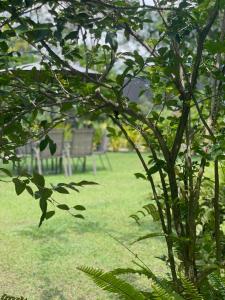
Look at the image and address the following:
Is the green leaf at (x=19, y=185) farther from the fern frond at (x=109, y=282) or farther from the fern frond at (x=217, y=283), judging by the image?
the fern frond at (x=217, y=283)

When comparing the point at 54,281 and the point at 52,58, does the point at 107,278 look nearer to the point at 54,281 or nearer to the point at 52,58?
the point at 52,58

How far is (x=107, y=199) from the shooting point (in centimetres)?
686

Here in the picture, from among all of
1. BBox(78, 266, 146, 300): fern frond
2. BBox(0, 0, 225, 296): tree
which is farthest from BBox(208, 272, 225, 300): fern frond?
BBox(78, 266, 146, 300): fern frond

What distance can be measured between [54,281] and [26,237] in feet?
4.30

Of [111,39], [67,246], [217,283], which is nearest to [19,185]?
[111,39]

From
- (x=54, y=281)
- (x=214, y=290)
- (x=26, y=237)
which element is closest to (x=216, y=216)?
(x=214, y=290)

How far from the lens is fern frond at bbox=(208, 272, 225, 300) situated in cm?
178

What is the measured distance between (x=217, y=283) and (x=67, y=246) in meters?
2.72

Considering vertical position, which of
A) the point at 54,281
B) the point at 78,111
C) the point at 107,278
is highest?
the point at 78,111

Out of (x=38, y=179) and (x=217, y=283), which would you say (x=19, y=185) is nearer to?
(x=38, y=179)

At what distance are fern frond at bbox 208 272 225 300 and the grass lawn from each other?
4.68 ft

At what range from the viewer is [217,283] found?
179 cm

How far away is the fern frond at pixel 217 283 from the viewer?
178 cm

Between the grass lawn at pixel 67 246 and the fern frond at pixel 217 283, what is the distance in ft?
4.68
